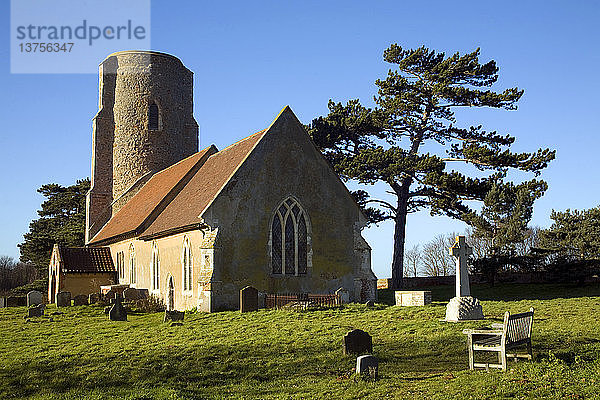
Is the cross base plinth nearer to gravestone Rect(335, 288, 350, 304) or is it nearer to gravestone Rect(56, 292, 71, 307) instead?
gravestone Rect(335, 288, 350, 304)

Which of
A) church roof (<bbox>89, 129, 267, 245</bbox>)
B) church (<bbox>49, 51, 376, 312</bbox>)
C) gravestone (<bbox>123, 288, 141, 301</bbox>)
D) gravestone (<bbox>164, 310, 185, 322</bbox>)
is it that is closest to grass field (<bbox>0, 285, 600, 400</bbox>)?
gravestone (<bbox>164, 310, 185, 322</bbox>)

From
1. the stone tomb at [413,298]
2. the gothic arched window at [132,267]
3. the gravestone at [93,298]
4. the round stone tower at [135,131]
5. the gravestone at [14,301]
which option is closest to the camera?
the stone tomb at [413,298]

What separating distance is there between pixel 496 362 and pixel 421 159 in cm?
2474

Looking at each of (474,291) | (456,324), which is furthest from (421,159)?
(456,324)

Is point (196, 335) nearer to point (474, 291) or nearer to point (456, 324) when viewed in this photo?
point (456, 324)

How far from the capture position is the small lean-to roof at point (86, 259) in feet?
112

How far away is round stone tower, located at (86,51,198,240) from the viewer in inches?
1619

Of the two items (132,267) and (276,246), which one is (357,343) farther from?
(132,267)

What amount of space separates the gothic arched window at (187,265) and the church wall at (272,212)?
7.67 ft

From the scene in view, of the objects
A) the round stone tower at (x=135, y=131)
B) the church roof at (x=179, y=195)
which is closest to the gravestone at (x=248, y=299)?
the church roof at (x=179, y=195)

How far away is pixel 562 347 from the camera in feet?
45.5

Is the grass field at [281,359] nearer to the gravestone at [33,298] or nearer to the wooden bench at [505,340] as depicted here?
the wooden bench at [505,340]

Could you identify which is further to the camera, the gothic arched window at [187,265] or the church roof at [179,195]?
the church roof at [179,195]

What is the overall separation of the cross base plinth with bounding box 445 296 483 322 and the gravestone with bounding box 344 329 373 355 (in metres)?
5.49
